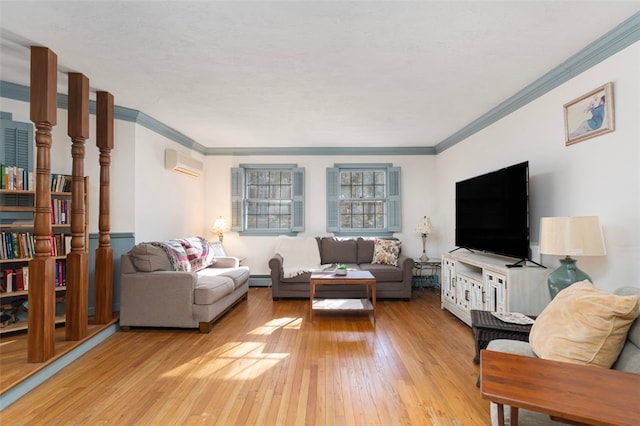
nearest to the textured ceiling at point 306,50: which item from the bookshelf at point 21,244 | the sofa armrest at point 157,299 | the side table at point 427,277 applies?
the bookshelf at point 21,244

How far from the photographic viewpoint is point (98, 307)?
10.7 feet

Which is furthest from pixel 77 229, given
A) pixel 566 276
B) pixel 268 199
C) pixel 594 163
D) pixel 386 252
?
pixel 594 163

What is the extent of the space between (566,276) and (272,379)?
2.34 meters

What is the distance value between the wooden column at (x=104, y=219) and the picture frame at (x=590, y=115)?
440 centimetres

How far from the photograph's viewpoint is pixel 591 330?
5.07 feet

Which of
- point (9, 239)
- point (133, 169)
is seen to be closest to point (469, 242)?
point (133, 169)

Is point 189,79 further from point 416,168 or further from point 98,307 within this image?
point 416,168

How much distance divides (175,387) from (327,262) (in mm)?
3211

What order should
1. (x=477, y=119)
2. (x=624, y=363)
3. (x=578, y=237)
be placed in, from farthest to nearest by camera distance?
(x=477, y=119)
(x=578, y=237)
(x=624, y=363)

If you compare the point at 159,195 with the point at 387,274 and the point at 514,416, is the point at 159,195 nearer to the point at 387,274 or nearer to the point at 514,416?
the point at 387,274

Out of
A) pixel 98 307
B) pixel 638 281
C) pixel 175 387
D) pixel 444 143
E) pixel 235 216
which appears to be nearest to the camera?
pixel 638 281

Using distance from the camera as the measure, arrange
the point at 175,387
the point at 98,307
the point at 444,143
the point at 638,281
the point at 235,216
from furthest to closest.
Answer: the point at 235,216
the point at 444,143
the point at 98,307
the point at 175,387
the point at 638,281

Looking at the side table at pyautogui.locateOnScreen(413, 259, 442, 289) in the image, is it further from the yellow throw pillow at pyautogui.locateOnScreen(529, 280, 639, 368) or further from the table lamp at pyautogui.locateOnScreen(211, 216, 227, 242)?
the yellow throw pillow at pyautogui.locateOnScreen(529, 280, 639, 368)

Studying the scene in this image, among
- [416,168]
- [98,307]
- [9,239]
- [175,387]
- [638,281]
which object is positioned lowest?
[175,387]
